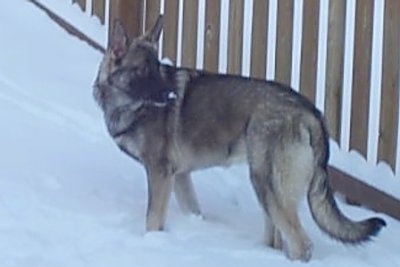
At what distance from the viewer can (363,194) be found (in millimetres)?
6215

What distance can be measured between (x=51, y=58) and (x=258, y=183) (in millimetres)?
2769

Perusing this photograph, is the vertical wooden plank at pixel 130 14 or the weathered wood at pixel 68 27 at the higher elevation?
the vertical wooden plank at pixel 130 14

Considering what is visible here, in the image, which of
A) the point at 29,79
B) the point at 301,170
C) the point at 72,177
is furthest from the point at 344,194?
the point at 29,79

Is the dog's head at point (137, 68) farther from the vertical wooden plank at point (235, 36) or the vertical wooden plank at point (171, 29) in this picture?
the vertical wooden plank at point (171, 29)

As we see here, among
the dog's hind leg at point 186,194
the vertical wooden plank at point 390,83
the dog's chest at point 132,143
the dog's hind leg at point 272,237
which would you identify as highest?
the vertical wooden plank at point 390,83

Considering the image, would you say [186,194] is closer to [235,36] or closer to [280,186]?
[280,186]

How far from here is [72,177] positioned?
240 inches

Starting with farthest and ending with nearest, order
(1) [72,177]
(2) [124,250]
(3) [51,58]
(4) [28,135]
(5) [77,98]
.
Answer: (3) [51,58]
(5) [77,98]
(4) [28,135]
(1) [72,177]
(2) [124,250]

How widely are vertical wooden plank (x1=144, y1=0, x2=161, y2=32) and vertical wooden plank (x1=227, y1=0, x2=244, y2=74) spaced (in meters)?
0.72

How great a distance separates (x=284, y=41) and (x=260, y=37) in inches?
7.2

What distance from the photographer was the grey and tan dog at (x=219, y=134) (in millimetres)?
5426

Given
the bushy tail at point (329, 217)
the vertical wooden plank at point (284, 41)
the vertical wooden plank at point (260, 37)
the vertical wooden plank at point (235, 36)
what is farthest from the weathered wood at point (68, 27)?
the bushy tail at point (329, 217)

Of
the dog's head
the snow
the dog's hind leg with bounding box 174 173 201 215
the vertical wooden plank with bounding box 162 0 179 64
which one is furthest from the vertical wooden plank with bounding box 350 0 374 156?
the vertical wooden plank with bounding box 162 0 179 64

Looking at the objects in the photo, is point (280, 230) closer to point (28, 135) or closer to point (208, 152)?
point (208, 152)
